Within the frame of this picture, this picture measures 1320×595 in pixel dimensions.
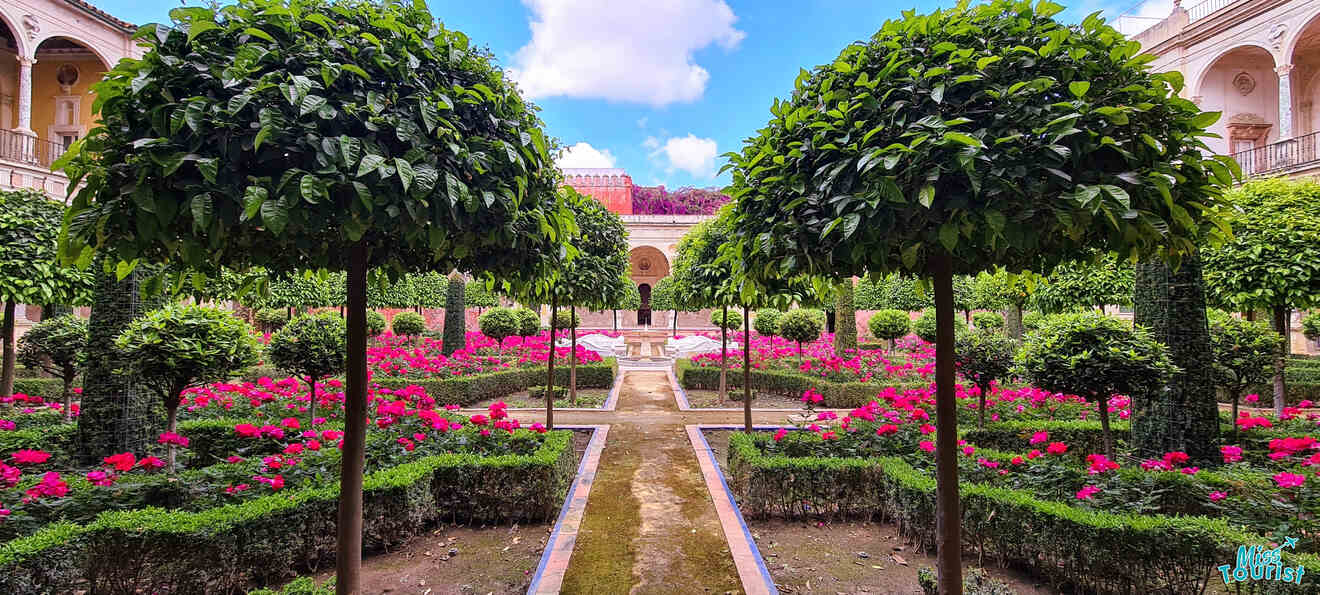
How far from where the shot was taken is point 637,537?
435cm

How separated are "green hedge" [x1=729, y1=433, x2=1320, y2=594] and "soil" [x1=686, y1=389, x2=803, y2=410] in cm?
532

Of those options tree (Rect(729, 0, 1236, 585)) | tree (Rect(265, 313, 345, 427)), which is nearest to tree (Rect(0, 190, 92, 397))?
tree (Rect(265, 313, 345, 427))

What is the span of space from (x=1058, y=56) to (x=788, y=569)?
347 cm

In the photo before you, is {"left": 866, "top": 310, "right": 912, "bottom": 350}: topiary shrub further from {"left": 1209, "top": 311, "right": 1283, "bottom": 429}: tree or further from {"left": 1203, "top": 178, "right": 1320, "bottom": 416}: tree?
{"left": 1209, "top": 311, "right": 1283, "bottom": 429}: tree

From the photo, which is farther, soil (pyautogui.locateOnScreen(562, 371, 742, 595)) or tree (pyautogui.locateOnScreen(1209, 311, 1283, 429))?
tree (pyautogui.locateOnScreen(1209, 311, 1283, 429))

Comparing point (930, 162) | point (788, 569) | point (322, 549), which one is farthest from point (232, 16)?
point (788, 569)

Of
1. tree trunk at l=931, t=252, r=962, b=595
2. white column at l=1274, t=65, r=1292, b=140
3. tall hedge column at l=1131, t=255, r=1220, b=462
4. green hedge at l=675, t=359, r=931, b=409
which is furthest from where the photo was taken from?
white column at l=1274, t=65, r=1292, b=140

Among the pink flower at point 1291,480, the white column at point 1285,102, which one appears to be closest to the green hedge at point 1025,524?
the pink flower at point 1291,480

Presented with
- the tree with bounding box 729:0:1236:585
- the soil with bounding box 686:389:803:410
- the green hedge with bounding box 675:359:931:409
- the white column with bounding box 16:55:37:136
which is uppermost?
the white column with bounding box 16:55:37:136

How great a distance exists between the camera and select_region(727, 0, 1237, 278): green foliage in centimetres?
183

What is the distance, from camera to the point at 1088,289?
42.3ft

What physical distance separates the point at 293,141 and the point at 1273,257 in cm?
1164

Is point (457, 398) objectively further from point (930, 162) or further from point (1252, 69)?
point (1252, 69)

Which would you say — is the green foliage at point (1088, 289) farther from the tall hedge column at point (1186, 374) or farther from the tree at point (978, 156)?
the tree at point (978, 156)
